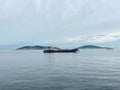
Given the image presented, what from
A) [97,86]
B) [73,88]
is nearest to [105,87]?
[97,86]

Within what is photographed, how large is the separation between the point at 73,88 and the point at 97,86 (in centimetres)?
442

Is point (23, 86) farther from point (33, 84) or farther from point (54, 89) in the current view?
point (54, 89)

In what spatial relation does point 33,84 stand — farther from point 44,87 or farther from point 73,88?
point 73,88

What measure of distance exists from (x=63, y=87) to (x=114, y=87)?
8611 millimetres

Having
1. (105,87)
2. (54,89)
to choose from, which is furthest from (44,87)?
(105,87)

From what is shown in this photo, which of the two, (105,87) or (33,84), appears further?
(33,84)

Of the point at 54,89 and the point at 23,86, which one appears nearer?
the point at 54,89

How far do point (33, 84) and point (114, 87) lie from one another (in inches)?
565

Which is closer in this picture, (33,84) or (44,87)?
(44,87)

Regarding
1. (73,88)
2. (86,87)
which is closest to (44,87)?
(73,88)

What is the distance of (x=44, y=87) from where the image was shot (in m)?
34.4

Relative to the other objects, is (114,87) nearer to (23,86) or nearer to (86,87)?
(86,87)

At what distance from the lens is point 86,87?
112ft

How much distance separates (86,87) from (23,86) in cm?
1090
